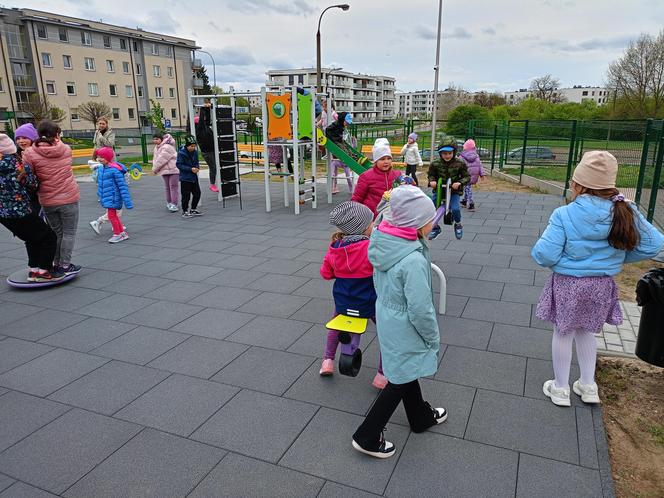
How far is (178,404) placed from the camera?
3.26 meters

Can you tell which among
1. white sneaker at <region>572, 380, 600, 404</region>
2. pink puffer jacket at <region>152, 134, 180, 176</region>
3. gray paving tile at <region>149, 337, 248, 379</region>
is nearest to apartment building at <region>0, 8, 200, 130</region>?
pink puffer jacket at <region>152, 134, 180, 176</region>

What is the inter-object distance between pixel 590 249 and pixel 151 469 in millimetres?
2831

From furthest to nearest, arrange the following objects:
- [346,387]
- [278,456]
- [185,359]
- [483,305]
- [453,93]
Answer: [453,93] < [483,305] < [185,359] < [346,387] < [278,456]

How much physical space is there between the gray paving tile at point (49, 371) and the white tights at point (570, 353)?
3.41 m

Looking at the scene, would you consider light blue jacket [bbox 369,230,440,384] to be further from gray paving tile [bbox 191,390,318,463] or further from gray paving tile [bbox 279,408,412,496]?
gray paving tile [bbox 191,390,318,463]

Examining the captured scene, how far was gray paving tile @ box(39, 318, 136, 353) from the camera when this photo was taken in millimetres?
4195

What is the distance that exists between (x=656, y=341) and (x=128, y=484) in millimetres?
3315

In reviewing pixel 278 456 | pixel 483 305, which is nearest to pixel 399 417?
pixel 278 456

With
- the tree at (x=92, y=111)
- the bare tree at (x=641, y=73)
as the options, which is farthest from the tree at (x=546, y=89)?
the tree at (x=92, y=111)

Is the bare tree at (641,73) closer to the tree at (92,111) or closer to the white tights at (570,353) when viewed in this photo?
the white tights at (570,353)

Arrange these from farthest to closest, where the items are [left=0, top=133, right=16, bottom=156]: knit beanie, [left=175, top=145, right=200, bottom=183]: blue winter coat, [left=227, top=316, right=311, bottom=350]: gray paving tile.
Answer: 1. [left=175, top=145, right=200, bottom=183]: blue winter coat
2. [left=0, top=133, right=16, bottom=156]: knit beanie
3. [left=227, top=316, right=311, bottom=350]: gray paving tile

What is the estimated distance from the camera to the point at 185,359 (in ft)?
12.8

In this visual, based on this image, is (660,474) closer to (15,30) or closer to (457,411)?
(457,411)

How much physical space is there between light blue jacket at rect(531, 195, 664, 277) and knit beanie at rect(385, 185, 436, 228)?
0.91 m
